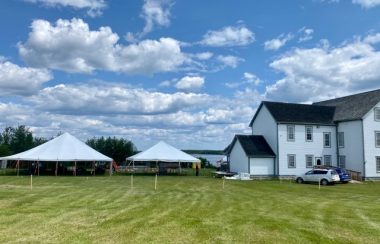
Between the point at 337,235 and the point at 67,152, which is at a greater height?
the point at 67,152

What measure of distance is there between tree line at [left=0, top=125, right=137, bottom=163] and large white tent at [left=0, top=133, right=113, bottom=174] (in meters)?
22.9

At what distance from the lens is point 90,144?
8312cm

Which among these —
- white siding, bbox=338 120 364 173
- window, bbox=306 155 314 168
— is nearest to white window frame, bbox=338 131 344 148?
white siding, bbox=338 120 364 173

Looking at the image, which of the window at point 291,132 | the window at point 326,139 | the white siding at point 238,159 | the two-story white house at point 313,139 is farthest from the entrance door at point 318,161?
the white siding at point 238,159

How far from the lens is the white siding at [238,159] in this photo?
42.1 meters

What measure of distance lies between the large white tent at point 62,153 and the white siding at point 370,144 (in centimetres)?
2542

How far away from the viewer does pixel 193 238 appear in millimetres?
10430

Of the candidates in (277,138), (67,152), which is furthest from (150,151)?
(277,138)

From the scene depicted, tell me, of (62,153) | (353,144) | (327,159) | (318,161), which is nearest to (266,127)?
(318,161)

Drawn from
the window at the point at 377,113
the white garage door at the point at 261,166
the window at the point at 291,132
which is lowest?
the white garage door at the point at 261,166

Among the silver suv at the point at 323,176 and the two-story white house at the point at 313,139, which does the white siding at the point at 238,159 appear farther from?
the silver suv at the point at 323,176

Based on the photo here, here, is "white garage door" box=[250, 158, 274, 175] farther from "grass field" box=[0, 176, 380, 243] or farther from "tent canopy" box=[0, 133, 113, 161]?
"grass field" box=[0, 176, 380, 243]

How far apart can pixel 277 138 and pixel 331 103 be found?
469 inches

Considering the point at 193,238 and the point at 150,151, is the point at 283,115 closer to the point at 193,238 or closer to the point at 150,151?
the point at 150,151
